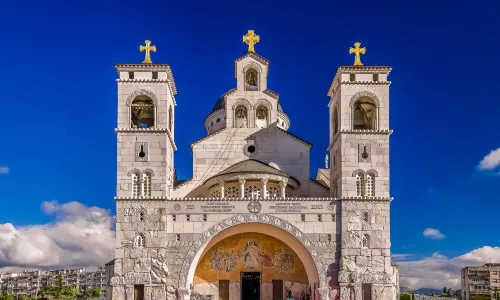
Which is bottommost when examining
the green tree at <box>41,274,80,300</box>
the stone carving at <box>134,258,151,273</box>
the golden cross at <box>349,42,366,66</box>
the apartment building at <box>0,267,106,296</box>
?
the apartment building at <box>0,267,106,296</box>

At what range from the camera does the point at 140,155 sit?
3106cm

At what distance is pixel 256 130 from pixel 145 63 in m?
7.75

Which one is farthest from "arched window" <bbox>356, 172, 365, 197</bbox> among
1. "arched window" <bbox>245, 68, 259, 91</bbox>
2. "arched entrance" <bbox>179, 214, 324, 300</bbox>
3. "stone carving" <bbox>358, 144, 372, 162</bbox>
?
"arched window" <bbox>245, 68, 259, 91</bbox>

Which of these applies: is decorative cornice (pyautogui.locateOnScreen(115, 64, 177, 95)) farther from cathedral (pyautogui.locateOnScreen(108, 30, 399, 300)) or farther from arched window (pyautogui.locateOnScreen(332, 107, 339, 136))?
arched window (pyautogui.locateOnScreen(332, 107, 339, 136))

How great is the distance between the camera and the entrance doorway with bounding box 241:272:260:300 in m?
33.0

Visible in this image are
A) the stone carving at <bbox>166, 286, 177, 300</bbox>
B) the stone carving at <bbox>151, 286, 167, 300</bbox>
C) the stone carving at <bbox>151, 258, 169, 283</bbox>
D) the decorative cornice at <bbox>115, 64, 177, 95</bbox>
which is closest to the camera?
the stone carving at <bbox>151, 286, 167, 300</bbox>

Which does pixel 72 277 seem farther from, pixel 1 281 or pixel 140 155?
pixel 140 155

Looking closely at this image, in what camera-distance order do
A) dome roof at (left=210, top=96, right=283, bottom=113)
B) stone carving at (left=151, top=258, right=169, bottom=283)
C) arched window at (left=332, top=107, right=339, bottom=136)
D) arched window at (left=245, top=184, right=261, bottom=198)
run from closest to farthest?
1. stone carving at (left=151, top=258, right=169, bottom=283)
2. arched window at (left=245, top=184, right=261, bottom=198)
3. arched window at (left=332, top=107, right=339, bottom=136)
4. dome roof at (left=210, top=96, right=283, bottom=113)

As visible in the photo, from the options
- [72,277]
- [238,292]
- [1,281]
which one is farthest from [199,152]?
[1,281]

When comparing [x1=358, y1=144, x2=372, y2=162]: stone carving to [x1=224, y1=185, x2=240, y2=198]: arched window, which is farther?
[x1=224, y1=185, x2=240, y2=198]: arched window

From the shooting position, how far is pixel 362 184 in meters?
30.9

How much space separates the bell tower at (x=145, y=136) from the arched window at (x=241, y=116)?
5183 mm

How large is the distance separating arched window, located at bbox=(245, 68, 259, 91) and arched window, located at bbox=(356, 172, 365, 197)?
8949 mm

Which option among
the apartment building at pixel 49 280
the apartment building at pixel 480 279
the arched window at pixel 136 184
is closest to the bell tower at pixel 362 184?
the arched window at pixel 136 184
